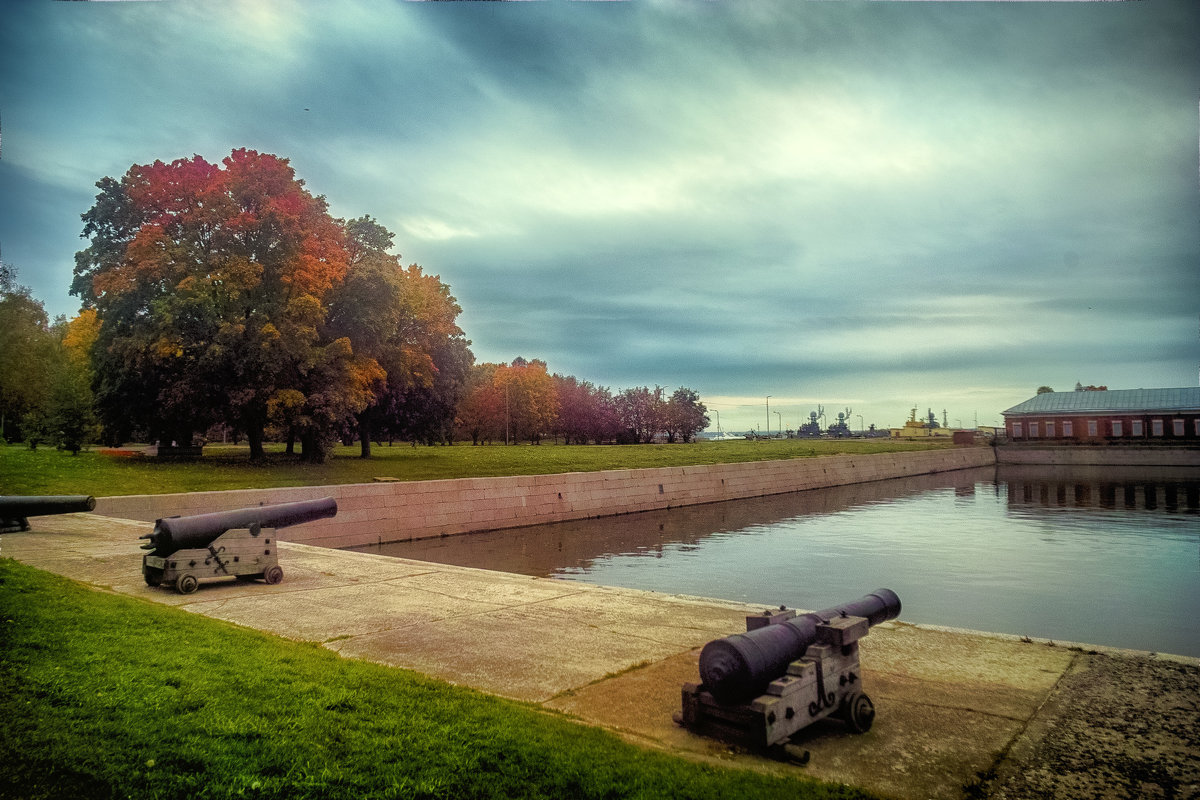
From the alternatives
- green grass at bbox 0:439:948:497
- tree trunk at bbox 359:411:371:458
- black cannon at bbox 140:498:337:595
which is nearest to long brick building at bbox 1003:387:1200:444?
green grass at bbox 0:439:948:497

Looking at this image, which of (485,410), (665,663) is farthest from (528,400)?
(665,663)

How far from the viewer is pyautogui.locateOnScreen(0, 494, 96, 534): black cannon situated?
13672 mm

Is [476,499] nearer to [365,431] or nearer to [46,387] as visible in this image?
[365,431]

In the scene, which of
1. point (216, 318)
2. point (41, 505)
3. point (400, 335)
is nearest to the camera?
point (41, 505)

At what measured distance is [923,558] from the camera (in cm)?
1994

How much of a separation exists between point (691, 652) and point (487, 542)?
1591cm

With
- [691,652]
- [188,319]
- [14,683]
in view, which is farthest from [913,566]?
[188,319]

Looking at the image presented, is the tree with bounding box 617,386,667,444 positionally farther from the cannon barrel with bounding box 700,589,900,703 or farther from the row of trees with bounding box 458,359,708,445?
the cannon barrel with bounding box 700,589,900,703

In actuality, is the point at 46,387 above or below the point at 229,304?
below

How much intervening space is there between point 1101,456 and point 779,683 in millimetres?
83867

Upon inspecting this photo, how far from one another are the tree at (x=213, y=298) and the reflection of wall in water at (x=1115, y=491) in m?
31.4

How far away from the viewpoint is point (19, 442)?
5275 centimetres

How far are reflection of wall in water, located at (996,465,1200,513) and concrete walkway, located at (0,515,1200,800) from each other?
3259 centimetres

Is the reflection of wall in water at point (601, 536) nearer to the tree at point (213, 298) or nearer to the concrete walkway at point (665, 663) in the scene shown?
the concrete walkway at point (665, 663)
